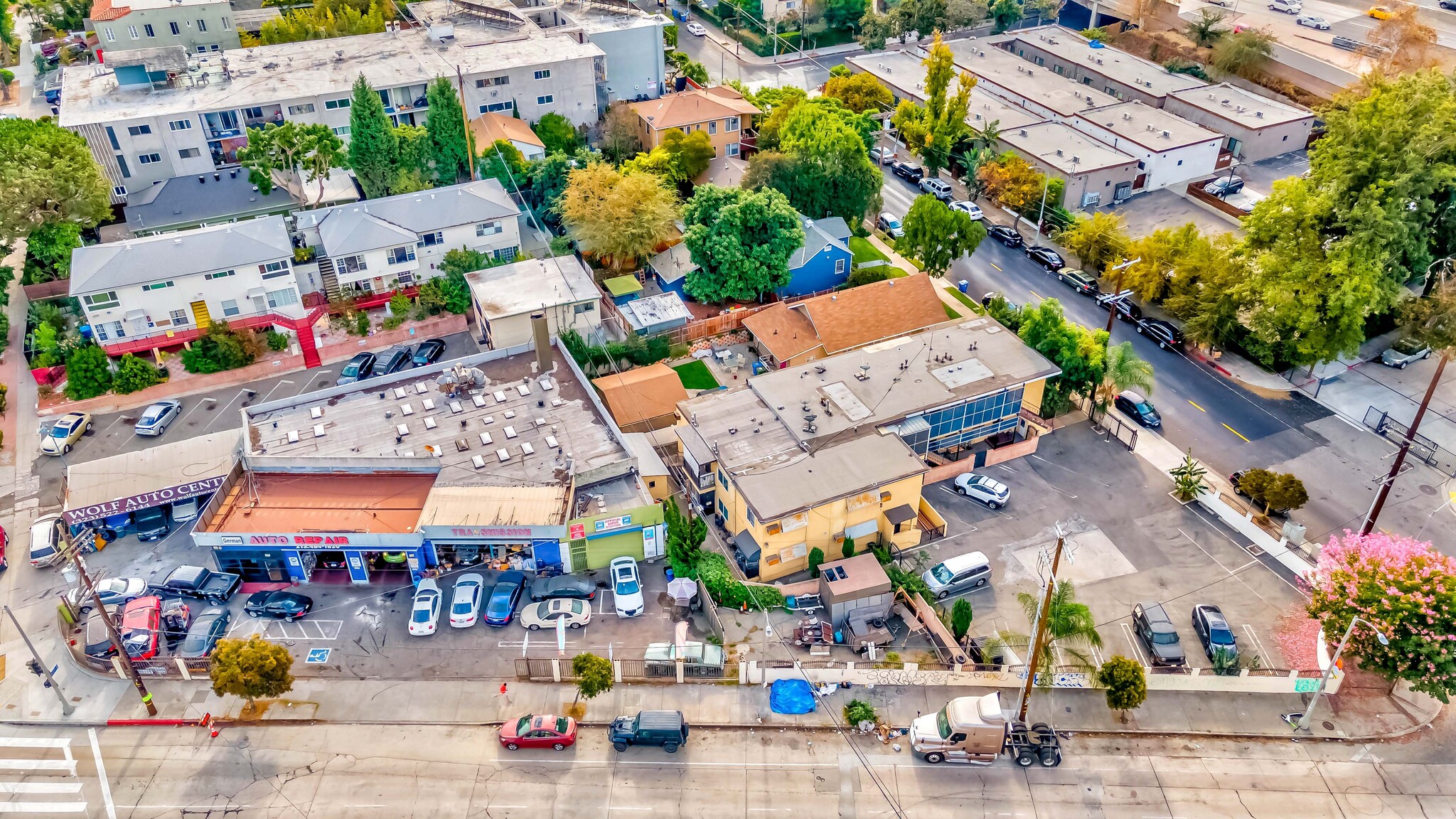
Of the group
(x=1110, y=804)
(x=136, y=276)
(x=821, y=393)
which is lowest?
(x=1110, y=804)

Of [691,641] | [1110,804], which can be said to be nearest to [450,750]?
[691,641]

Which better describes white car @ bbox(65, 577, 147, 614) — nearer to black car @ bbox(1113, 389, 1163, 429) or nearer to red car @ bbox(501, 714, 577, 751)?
red car @ bbox(501, 714, 577, 751)

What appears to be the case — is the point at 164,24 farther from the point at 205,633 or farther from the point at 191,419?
the point at 205,633

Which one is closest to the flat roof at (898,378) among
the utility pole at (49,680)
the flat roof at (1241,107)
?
the utility pole at (49,680)

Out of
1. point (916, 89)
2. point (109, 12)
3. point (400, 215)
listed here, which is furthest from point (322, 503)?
point (109, 12)

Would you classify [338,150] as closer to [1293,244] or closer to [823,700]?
[823,700]

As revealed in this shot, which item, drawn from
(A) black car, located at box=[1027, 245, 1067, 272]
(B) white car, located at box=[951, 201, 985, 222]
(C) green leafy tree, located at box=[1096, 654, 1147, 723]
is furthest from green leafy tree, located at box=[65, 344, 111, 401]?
(A) black car, located at box=[1027, 245, 1067, 272]
